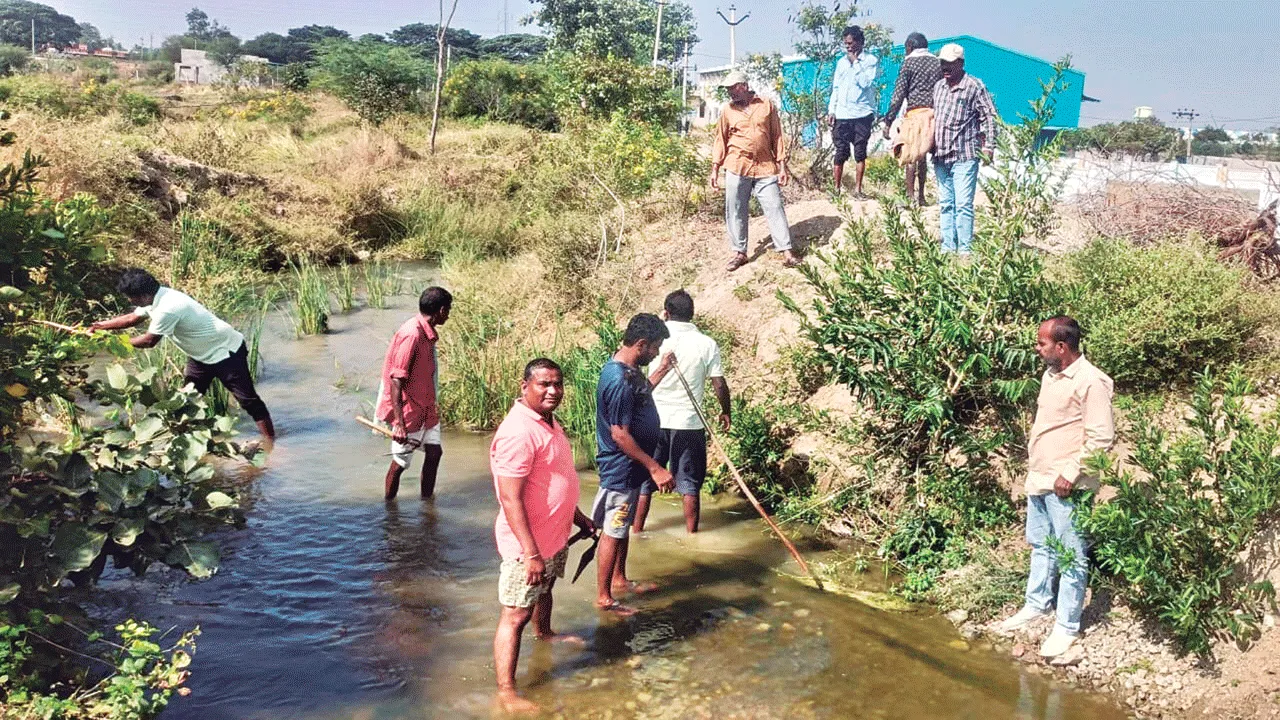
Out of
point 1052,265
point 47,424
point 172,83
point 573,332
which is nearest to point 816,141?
point 573,332

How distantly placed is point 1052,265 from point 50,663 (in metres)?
6.97

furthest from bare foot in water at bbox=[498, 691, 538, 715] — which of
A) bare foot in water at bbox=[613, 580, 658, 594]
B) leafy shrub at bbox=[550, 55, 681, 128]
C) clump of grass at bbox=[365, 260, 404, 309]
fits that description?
leafy shrub at bbox=[550, 55, 681, 128]

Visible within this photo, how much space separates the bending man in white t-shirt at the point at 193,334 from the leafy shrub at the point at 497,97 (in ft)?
77.7

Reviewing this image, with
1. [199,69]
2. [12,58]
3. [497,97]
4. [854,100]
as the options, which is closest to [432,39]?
[199,69]

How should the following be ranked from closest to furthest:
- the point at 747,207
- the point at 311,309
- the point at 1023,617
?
1. the point at 1023,617
2. the point at 747,207
3. the point at 311,309

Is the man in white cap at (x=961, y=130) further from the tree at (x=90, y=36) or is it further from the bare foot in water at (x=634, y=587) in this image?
the tree at (x=90, y=36)

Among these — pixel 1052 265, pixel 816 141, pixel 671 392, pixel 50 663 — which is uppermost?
pixel 816 141

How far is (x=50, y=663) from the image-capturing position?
4.41 metres

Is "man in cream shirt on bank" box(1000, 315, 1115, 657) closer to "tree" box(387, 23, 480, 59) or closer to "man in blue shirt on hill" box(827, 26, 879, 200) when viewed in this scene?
"man in blue shirt on hill" box(827, 26, 879, 200)

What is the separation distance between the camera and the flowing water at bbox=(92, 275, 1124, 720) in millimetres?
5098

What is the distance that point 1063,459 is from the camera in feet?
16.9

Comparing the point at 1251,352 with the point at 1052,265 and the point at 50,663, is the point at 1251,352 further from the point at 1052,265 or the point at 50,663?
the point at 50,663

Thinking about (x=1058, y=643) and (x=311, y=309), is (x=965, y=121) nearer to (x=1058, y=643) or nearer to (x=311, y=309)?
(x=1058, y=643)

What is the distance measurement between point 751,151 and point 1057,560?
5.48 metres
